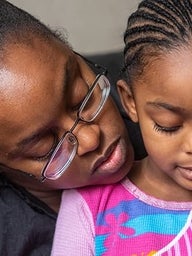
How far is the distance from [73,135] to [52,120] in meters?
0.05

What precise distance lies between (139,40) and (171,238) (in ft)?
1.15

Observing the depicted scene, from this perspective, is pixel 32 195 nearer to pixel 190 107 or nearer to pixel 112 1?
pixel 190 107

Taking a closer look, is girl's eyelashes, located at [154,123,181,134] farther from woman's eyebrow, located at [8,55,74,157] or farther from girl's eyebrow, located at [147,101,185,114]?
woman's eyebrow, located at [8,55,74,157]

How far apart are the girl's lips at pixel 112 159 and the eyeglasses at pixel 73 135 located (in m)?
0.05

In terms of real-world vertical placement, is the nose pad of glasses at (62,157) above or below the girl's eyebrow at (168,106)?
below

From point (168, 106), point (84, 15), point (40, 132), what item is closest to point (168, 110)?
point (168, 106)

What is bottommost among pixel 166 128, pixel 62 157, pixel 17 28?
pixel 62 157

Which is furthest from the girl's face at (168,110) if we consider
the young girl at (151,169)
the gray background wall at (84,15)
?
the gray background wall at (84,15)

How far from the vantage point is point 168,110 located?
797 mm

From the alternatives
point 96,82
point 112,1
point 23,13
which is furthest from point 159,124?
point 112,1

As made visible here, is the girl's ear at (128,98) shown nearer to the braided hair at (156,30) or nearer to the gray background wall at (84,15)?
the braided hair at (156,30)

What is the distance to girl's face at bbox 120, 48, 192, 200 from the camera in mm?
771

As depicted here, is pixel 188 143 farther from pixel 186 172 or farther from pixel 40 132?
pixel 40 132

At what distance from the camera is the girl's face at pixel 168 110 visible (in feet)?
2.53
